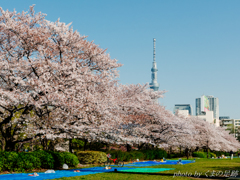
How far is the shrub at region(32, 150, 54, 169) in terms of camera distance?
19.3 metres

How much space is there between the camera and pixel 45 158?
767 inches

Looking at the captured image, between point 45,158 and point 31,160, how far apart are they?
1.27 m

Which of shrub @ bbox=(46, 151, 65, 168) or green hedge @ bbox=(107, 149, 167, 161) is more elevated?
shrub @ bbox=(46, 151, 65, 168)

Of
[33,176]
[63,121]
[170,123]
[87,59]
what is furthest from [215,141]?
[33,176]

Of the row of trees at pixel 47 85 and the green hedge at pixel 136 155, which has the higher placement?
the row of trees at pixel 47 85

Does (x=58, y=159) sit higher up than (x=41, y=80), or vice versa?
(x=41, y=80)

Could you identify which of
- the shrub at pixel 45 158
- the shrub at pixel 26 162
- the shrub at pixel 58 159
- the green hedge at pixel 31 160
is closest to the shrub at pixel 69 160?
the green hedge at pixel 31 160

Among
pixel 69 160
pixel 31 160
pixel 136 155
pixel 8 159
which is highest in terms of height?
pixel 8 159

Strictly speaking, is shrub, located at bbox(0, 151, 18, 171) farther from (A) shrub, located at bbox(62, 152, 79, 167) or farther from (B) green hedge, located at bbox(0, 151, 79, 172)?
(A) shrub, located at bbox(62, 152, 79, 167)

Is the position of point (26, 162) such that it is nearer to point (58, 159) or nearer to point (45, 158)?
point (45, 158)

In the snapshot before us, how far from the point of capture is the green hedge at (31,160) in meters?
16.9

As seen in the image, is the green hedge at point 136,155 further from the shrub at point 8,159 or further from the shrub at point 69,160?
the shrub at point 8,159

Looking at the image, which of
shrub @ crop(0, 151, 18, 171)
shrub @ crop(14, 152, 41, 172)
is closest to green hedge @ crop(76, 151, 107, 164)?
shrub @ crop(14, 152, 41, 172)

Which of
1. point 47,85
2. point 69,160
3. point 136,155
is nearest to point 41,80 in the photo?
point 47,85
